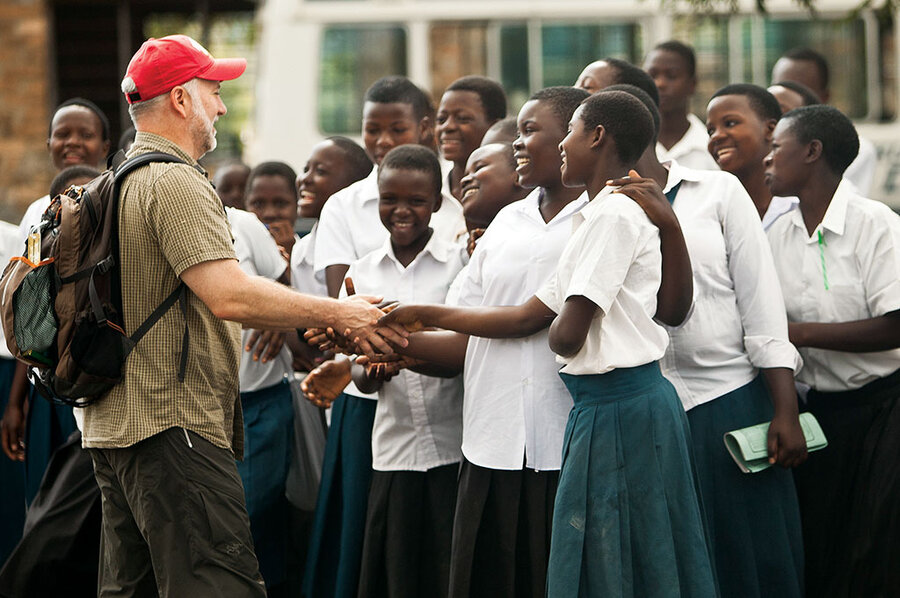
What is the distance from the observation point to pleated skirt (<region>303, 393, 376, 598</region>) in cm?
470

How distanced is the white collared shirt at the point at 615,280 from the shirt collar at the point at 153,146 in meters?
1.15

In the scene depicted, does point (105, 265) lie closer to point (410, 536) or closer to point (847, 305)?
point (410, 536)

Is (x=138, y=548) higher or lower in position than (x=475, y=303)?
lower

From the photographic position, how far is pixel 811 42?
11477 millimetres

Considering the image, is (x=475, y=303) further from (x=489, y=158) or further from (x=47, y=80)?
(x=47, y=80)

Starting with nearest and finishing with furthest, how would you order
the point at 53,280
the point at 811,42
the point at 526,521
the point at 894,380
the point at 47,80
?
the point at 53,280 → the point at 526,521 → the point at 894,380 → the point at 811,42 → the point at 47,80

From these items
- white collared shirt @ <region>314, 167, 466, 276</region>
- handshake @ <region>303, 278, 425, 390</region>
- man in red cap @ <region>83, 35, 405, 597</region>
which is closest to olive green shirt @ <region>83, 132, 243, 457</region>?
man in red cap @ <region>83, 35, 405, 597</region>

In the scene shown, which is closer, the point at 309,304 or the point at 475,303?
the point at 309,304

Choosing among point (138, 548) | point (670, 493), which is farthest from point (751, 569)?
point (138, 548)

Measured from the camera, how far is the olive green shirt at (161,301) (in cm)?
350

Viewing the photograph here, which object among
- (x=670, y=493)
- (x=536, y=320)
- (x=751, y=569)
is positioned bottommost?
(x=751, y=569)

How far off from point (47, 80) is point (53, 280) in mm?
11779

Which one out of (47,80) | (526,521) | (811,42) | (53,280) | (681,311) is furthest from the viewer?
(47,80)

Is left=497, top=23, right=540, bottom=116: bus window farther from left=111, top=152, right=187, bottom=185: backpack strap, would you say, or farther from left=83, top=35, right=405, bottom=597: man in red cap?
left=111, top=152, right=187, bottom=185: backpack strap
